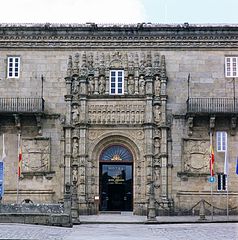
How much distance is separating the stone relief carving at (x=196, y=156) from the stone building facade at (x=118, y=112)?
0.18 ft

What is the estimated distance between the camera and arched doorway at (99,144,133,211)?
1405 inches

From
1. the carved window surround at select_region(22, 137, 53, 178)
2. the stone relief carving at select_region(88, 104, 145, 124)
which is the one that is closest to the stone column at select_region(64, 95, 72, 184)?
the carved window surround at select_region(22, 137, 53, 178)

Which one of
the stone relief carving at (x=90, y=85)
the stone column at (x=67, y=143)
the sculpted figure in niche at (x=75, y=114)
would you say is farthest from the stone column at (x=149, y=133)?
the stone column at (x=67, y=143)

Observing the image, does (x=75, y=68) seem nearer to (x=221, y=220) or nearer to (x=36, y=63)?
(x=36, y=63)

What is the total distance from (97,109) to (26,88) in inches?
168

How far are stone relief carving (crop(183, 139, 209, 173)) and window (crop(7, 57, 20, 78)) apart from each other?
411 inches

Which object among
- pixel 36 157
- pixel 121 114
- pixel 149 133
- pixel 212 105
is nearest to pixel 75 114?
pixel 121 114

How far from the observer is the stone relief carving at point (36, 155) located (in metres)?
34.9

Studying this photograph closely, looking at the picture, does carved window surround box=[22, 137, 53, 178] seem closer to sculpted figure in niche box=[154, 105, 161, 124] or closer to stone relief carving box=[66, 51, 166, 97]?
stone relief carving box=[66, 51, 166, 97]

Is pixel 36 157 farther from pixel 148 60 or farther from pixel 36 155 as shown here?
pixel 148 60

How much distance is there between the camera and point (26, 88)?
117 ft

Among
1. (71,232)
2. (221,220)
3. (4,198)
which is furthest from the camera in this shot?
(4,198)

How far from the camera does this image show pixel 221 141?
3488 centimetres

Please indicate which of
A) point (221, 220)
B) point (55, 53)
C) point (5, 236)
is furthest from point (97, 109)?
point (5, 236)
